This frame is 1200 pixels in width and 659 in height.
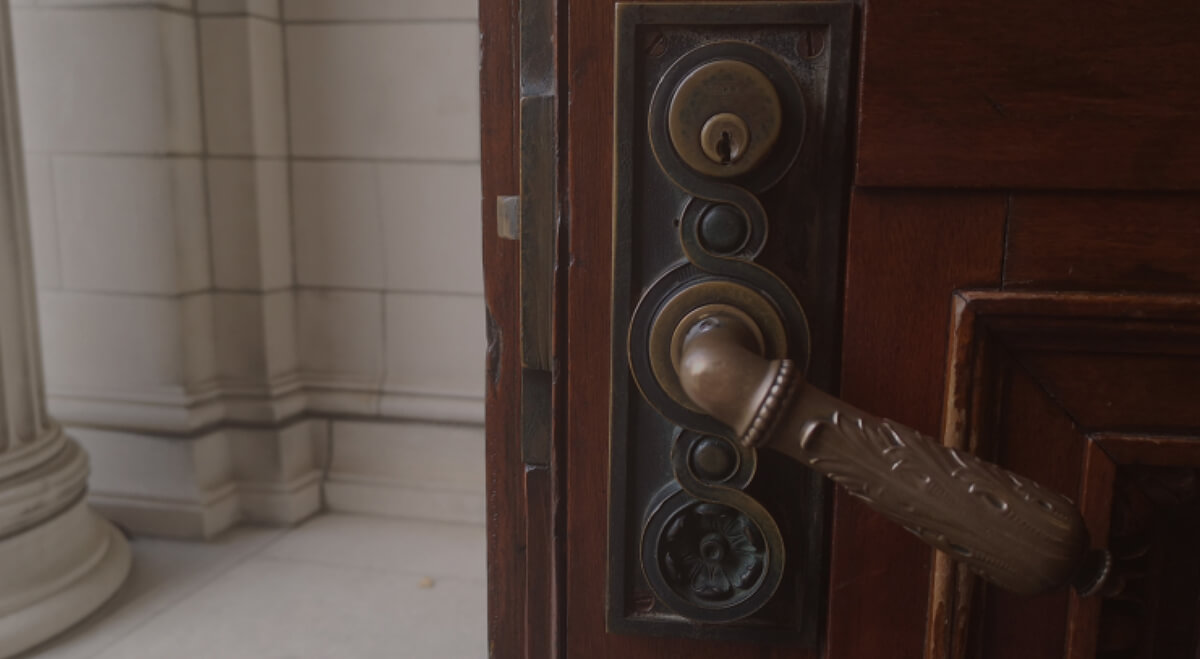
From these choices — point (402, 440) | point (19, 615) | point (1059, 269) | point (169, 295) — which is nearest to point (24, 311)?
point (169, 295)

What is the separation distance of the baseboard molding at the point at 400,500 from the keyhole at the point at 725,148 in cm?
119

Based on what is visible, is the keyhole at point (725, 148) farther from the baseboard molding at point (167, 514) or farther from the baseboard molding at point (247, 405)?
the baseboard molding at point (167, 514)

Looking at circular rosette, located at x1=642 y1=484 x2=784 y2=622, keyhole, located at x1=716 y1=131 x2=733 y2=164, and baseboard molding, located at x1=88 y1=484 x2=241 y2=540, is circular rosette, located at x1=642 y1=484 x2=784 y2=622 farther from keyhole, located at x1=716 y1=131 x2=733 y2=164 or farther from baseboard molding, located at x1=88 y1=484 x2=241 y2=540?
baseboard molding, located at x1=88 y1=484 x2=241 y2=540

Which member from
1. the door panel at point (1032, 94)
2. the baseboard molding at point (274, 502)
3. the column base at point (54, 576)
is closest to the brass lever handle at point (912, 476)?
the door panel at point (1032, 94)

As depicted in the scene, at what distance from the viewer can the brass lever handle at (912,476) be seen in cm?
28

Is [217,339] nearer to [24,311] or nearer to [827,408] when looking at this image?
[24,311]

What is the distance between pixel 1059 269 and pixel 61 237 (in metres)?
1.52

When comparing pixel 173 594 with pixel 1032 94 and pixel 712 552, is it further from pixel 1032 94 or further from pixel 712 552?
pixel 1032 94

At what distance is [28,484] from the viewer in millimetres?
1127

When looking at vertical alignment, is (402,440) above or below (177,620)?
above

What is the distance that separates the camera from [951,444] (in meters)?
0.35

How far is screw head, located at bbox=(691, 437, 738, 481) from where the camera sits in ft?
1.19

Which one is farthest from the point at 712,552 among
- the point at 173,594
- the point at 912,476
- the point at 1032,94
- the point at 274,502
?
the point at 274,502

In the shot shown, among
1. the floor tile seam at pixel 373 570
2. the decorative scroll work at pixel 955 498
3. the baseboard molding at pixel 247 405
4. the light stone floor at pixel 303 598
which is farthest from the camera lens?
the baseboard molding at pixel 247 405
